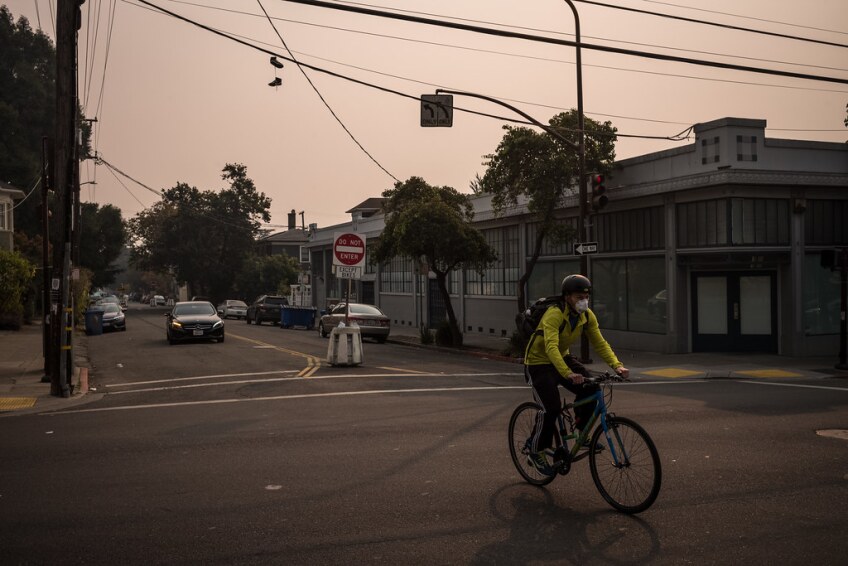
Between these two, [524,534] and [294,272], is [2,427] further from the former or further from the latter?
[294,272]

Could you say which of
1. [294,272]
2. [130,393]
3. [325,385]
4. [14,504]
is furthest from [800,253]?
[294,272]

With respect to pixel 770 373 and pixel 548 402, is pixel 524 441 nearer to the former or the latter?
pixel 548 402

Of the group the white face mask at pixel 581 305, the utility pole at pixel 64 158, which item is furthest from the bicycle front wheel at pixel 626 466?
the utility pole at pixel 64 158

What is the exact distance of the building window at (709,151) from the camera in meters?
21.7

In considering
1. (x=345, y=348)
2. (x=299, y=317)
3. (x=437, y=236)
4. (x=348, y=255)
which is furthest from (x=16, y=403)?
(x=299, y=317)

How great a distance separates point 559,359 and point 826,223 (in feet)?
63.9

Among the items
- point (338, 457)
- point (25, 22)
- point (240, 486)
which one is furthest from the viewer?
point (25, 22)

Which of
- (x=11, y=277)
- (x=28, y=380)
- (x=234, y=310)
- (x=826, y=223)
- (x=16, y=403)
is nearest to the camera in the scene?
(x=16, y=403)

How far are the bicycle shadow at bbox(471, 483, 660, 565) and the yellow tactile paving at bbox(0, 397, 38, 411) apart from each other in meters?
9.51

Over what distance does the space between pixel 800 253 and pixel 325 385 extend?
14.2m

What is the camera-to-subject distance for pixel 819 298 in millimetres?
22531

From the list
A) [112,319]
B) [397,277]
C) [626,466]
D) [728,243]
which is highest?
[728,243]

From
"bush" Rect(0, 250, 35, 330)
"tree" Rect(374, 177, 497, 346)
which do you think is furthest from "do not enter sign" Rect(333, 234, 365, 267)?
"bush" Rect(0, 250, 35, 330)

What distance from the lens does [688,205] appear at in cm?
2297
